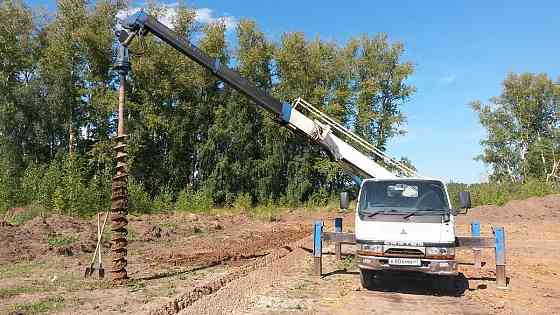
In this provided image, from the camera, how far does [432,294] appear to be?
9352mm

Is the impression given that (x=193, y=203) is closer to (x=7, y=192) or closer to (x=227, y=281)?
(x=7, y=192)

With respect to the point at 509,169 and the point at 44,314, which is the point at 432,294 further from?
the point at 509,169

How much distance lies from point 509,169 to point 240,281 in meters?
53.3

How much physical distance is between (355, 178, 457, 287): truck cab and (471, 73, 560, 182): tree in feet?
165

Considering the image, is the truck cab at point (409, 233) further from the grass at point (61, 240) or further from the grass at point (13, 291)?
the grass at point (61, 240)

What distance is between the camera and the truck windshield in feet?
30.2

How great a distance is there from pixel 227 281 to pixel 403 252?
3.58m

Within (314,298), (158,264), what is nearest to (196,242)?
(158,264)

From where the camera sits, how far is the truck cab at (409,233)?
27.8 feet

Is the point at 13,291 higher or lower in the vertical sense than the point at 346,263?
lower

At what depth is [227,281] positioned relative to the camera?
9.64 meters

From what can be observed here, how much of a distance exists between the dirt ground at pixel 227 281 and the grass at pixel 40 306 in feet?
0.05

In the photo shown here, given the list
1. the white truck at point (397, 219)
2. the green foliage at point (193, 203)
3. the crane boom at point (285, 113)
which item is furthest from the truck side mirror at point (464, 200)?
the green foliage at point (193, 203)

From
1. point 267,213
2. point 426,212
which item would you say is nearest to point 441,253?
point 426,212
